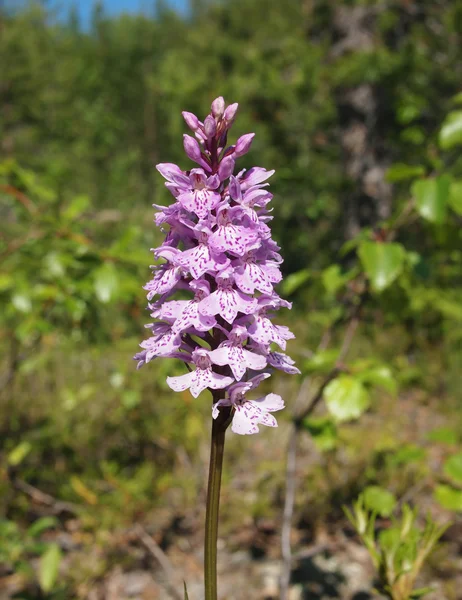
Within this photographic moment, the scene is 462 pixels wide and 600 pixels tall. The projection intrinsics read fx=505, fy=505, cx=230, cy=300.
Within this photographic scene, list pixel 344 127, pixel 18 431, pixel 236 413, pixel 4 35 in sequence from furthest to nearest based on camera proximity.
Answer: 1. pixel 4 35
2. pixel 344 127
3. pixel 18 431
4. pixel 236 413

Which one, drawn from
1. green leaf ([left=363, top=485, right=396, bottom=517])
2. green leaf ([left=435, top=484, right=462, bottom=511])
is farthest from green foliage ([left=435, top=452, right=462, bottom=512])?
green leaf ([left=363, top=485, right=396, bottom=517])

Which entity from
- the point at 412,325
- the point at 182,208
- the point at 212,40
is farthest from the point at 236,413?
the point at 212,40

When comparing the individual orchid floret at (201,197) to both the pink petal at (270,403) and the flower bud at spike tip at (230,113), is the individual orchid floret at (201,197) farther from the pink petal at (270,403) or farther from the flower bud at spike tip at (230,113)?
the pink petal at (270,403)

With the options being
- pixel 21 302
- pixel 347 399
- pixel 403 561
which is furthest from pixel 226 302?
pixel 21 302

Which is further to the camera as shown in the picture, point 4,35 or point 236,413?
point 4,35

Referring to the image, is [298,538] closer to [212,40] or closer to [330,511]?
[330,511]

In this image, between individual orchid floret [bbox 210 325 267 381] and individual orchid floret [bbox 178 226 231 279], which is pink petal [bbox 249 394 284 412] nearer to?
individual orchid floret [bbox 210 325 267 381]
